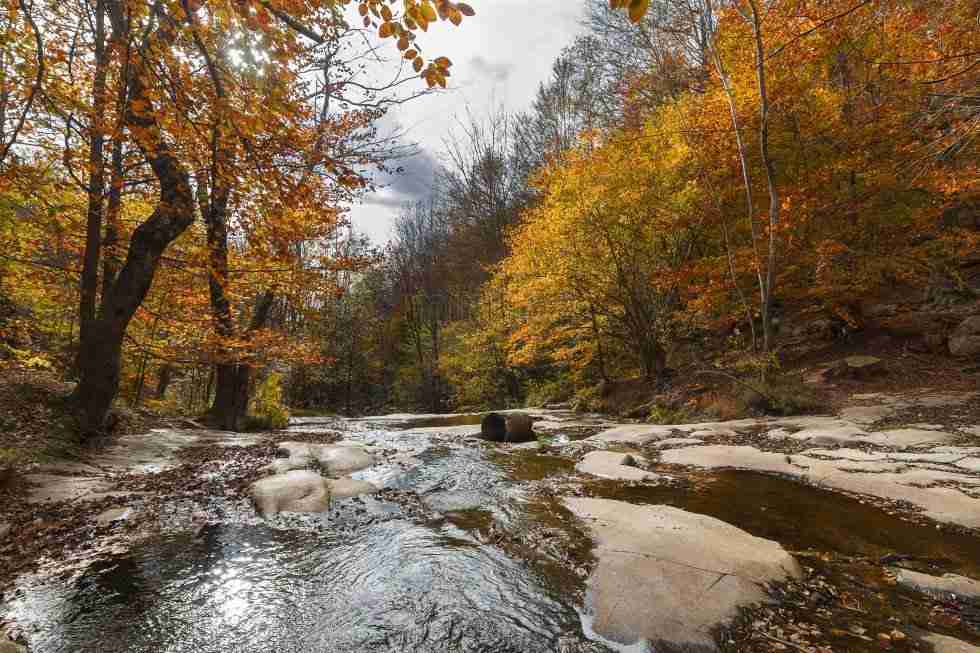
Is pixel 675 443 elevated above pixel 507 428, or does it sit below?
below

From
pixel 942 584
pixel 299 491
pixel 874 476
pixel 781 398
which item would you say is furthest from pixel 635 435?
pixel 299 491

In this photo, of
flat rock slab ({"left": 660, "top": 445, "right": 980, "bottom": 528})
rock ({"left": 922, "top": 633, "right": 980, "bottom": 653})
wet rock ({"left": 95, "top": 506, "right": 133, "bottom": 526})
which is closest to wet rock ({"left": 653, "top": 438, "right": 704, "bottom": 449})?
flat rock slab ({"left": 660, "top": 445, "right": 980, "bottom": 528})

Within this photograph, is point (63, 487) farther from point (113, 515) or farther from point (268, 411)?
point (268, 411)

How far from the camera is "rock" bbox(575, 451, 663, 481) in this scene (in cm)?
562

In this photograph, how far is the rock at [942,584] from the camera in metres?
2.69

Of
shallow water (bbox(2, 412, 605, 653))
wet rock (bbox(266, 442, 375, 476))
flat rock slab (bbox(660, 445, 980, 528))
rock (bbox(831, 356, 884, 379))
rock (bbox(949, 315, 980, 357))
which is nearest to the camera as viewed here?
shallow water (bbox(2, 412, 605, 653))

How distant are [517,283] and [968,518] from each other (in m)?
12.0

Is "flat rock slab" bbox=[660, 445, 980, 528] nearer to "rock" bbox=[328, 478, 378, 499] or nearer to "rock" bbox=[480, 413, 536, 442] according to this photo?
"rock" bbox=[480, 413, 536, 442]

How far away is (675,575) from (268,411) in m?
12.6

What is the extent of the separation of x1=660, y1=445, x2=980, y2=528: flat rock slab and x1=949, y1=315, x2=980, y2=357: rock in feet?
19.5

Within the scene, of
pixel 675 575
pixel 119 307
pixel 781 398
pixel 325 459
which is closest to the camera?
pixel 675 575

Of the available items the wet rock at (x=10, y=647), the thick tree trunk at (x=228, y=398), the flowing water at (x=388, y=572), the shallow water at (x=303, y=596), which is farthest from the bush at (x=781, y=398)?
the thick tree trunk at (x=228, y=398)

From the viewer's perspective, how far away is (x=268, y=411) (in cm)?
1309

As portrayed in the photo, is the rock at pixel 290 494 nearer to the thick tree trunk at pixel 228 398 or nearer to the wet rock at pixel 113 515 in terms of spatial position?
the wet rock at pixel 113 515
